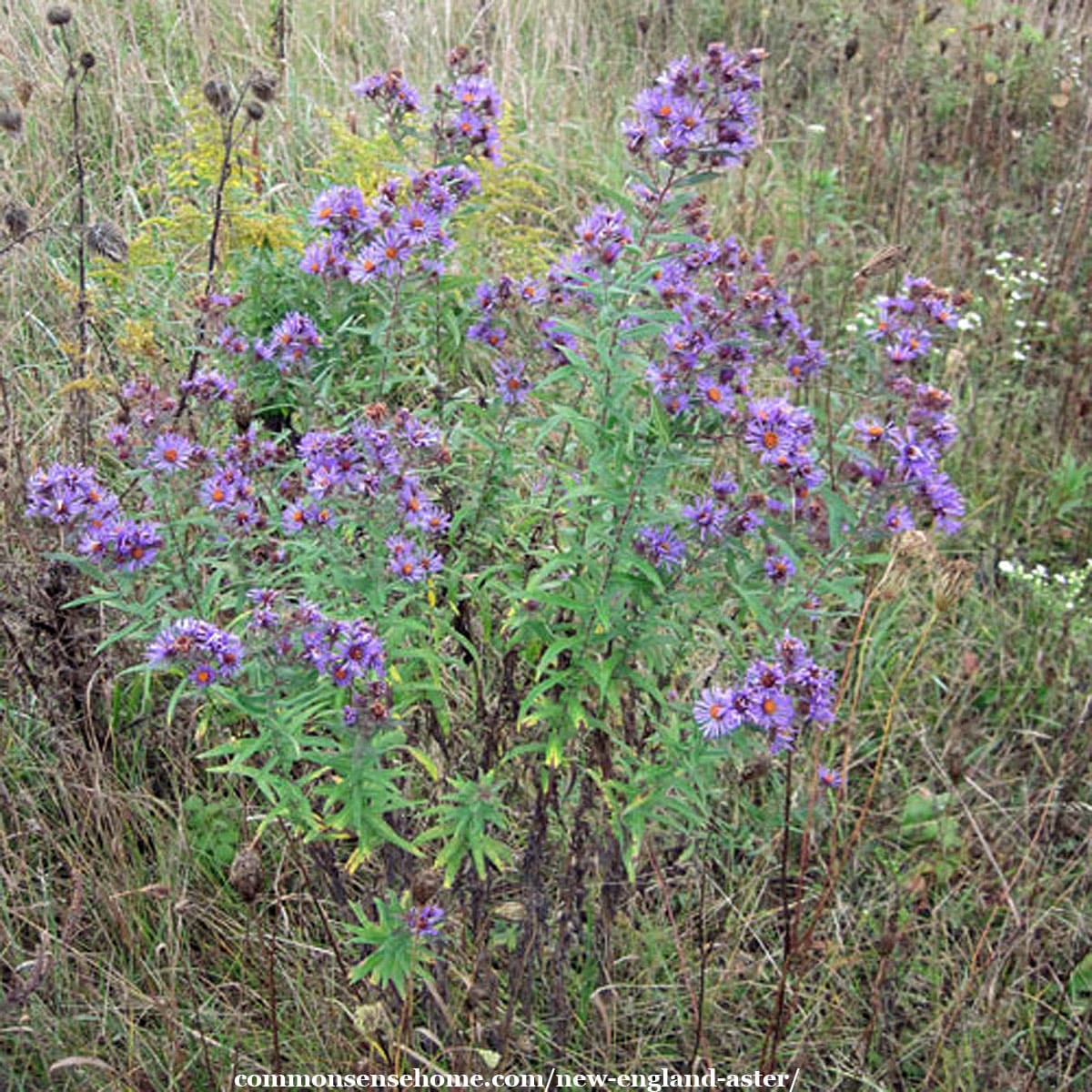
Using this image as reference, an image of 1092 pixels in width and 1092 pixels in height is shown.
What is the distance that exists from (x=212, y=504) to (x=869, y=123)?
14.8 feet

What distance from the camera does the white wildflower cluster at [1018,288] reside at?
400 cm

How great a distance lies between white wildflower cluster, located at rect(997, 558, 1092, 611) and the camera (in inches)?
120

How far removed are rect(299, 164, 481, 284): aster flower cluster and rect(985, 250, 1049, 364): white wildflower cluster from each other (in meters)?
2.37

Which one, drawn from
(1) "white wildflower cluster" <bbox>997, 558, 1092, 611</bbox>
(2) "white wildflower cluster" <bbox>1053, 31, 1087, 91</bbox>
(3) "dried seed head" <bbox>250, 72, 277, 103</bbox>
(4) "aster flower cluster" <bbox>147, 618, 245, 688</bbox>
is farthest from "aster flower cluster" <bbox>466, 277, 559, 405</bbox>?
(2) "white wildflower cluster" <bbox>1053, 31, 1087, 91</bbox>

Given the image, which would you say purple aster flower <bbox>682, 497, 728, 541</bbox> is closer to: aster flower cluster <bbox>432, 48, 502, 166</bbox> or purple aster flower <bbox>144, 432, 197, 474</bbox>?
purple aster flower <bbox>144, 432, 197, 474</bbox>

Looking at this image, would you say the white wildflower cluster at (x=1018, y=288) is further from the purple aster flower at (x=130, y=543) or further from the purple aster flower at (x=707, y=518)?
the purple aster flower at (x=130, y=543)

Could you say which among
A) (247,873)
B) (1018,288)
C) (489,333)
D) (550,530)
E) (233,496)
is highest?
(489,333)

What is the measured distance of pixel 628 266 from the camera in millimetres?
1871

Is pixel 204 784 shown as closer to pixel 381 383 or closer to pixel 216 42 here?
pixel 381 383

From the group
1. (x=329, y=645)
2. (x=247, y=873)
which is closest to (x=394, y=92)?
(x=329, y=645)

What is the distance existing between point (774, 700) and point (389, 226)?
1045mm

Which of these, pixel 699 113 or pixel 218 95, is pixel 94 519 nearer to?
pixel 699 113

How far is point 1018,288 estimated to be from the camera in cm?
433

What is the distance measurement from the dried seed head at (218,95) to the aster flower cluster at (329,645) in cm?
149
